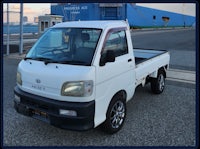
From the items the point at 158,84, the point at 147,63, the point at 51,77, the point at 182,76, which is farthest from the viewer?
the point at 182,76

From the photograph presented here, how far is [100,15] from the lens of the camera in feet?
136

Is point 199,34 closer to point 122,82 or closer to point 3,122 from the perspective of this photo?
point 122,82

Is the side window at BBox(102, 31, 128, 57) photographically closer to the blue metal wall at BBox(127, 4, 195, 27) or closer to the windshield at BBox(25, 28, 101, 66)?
the windshield at BBox(25, 28, 101, 66)

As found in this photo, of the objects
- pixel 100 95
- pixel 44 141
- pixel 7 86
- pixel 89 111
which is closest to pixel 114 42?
pixel 100 95

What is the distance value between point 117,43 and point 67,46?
87 cm

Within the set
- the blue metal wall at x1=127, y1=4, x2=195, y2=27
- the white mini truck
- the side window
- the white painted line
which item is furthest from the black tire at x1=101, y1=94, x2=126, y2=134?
the blue metal wall at x1=127, y1=4, x2=195, y2=27

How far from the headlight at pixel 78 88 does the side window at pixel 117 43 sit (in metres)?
0.72

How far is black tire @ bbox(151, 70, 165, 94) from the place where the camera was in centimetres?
595

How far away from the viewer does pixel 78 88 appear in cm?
340

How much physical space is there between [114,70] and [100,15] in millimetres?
38872

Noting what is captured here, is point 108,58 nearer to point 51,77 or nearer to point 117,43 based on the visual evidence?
point 117,43

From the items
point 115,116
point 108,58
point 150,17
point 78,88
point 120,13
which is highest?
point 150,17

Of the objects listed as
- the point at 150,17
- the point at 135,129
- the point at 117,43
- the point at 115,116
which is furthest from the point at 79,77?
the point at 150,17

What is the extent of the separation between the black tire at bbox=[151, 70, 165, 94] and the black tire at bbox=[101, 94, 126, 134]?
78.5 inches
